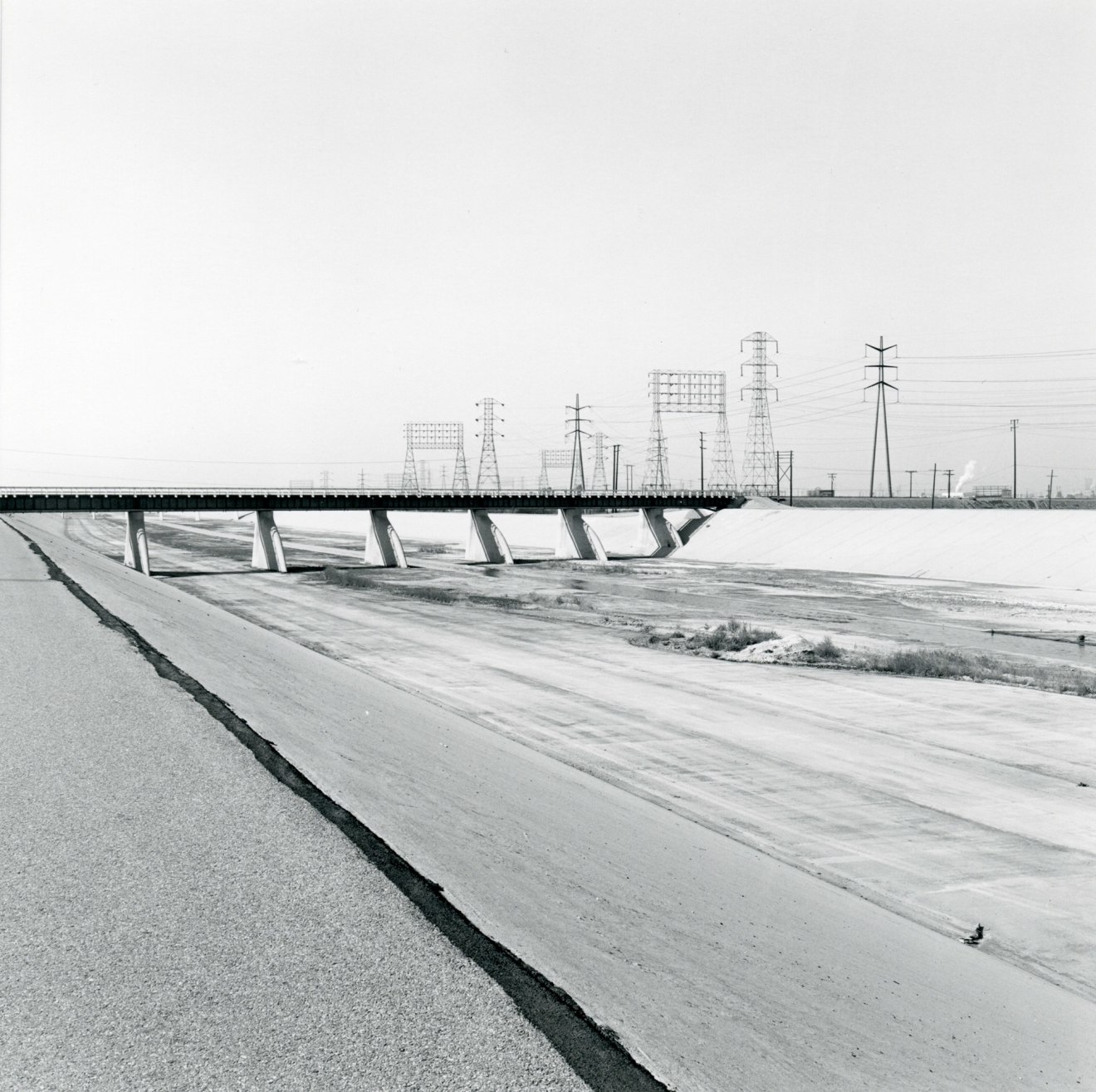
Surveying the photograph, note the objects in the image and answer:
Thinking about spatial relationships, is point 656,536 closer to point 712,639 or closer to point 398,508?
point 398,508

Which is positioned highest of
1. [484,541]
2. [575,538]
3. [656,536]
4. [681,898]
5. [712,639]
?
[681,898]

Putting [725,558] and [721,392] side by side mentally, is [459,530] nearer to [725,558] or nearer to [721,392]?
[721,392]

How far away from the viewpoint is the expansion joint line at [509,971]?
6.33 m

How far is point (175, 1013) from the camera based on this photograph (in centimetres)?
666

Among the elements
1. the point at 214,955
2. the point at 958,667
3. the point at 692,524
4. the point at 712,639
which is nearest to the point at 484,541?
the point at 692,524

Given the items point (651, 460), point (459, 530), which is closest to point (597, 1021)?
point (651, 460)

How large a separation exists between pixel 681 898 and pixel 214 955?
4490mm

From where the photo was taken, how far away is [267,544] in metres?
74.7

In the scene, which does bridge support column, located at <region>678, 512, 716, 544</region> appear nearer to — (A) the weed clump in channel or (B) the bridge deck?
(B) the bridge deck

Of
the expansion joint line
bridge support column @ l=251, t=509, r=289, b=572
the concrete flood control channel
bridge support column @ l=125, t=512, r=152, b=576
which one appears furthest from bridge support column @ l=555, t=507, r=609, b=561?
the expansion joint line

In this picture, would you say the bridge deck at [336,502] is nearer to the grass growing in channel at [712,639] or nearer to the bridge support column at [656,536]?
the bridge support column at [656,536]

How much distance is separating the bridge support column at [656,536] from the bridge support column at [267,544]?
32.4m

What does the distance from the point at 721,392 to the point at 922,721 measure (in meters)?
79.5

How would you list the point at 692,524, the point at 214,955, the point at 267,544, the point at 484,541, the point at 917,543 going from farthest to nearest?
the point at 692,524 < the point at 484,541 < the point at 267,544 < the point at 917,543 < the point at 214,955
